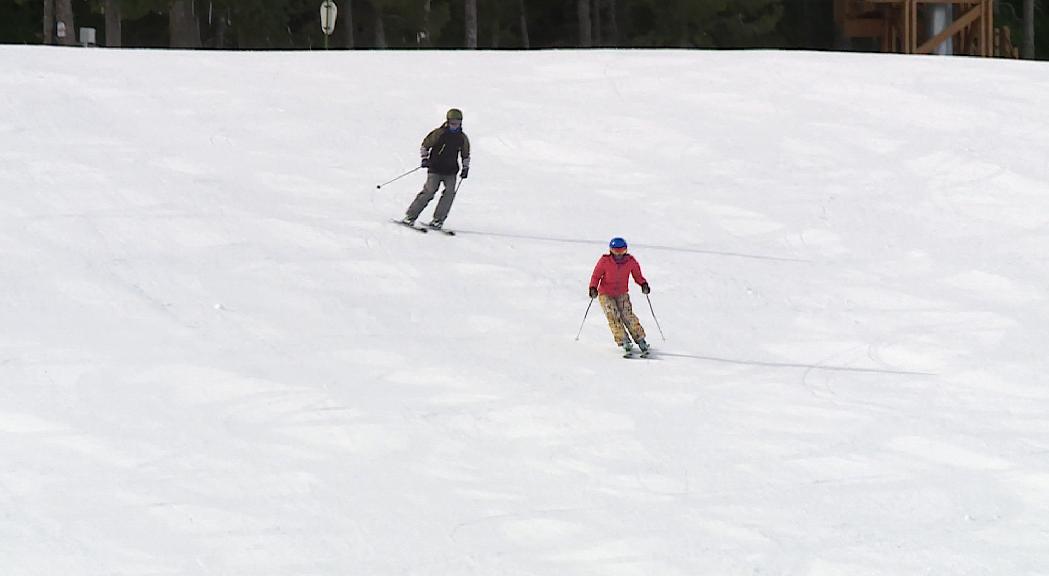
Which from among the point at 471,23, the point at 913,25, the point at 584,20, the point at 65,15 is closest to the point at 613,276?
the point at 913,25

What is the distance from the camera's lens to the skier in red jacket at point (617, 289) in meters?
13.8

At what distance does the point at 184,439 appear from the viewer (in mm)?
10727

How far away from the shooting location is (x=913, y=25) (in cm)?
3203

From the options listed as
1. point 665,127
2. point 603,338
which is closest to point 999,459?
point 603,338

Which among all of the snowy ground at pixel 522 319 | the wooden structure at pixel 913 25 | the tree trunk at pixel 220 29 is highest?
the tree trunk at pixel 220 29

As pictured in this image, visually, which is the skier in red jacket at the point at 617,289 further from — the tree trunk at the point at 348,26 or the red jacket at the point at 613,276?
the tree trunk at the point at 348,26

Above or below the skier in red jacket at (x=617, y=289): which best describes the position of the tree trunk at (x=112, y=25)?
above

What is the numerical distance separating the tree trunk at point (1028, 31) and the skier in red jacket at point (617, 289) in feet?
95.8

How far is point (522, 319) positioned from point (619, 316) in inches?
51.3

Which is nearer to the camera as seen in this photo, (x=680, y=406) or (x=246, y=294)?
(x=680, y=406)

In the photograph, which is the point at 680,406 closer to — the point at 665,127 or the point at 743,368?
the point at 743,368

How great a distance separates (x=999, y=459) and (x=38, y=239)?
960cm

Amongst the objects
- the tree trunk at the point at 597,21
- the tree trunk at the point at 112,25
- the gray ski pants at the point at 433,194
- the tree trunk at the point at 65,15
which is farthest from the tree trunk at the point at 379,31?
the gray ski pants at the point at 433,194

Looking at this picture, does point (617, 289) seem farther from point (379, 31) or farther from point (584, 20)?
point (584, 20)
